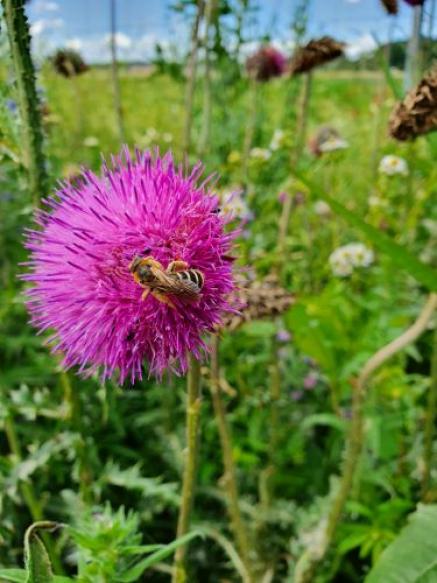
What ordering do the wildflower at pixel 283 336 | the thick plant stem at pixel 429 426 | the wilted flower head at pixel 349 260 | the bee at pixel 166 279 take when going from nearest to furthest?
the bee at pixel 166 279 → the thick plant stem at pixel 429 426 → the wildflower at pixel 283 336 → the wilted flower head at pixel 349 260

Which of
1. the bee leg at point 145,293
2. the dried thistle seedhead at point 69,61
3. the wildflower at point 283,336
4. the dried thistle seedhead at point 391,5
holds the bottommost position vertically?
the wildflower at point 283,336

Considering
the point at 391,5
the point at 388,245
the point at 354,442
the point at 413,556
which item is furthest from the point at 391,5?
the point at 413,556

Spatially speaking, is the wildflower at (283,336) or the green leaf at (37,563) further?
the wildflower at (283,336)

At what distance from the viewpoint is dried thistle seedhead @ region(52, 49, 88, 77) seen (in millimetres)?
2568

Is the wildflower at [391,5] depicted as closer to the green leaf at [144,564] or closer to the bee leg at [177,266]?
the bee leg at [177,266]

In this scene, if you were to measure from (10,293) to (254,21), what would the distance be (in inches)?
63.4

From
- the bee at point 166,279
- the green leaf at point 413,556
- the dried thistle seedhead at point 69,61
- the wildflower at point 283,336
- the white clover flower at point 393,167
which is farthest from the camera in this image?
the white clover flower at point 393,167

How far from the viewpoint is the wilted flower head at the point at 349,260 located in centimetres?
244

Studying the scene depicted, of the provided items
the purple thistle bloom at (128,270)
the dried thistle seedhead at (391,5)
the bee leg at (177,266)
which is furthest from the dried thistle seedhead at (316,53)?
the bee leg at (177,266)

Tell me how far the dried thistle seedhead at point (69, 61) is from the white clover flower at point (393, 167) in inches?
50.7

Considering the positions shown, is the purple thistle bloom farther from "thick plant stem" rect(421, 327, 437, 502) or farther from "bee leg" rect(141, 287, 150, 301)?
"thick plant stem" rect(421, 327, 437, 502)

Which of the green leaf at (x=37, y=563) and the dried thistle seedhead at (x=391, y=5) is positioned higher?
the dried thistle seedhead at (x=391, y=5)

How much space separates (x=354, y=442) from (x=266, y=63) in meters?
2.19

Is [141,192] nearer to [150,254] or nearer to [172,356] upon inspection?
[150,254]
